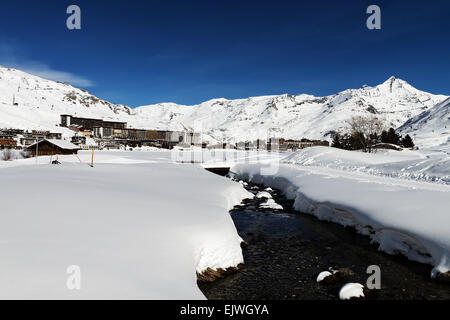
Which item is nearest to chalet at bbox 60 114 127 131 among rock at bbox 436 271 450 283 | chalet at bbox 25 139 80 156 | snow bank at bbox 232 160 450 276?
chalet at bbox 25 139 80 156

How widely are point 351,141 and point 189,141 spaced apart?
6744 centimetres

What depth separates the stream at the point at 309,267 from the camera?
28.6ft

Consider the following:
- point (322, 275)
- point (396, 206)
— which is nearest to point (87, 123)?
point (396, 206)

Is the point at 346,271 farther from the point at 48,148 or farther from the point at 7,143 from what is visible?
the point at 7,143

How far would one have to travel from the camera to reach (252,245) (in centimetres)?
1321

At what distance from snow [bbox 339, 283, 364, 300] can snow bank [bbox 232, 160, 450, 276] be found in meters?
3.26

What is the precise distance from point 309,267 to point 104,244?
8.12 metres

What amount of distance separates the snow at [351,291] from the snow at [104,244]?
13.1 feet

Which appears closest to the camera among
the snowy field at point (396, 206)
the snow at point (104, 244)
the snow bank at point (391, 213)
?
the snow at point (104, 244)

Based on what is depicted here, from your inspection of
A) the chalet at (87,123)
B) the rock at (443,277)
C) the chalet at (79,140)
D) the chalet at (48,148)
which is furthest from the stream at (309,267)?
the chalet at (87,123)

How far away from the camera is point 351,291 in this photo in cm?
856

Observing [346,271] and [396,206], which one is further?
[396,206]

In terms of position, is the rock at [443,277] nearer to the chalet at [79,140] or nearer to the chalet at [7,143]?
the chalet at [7,143]
